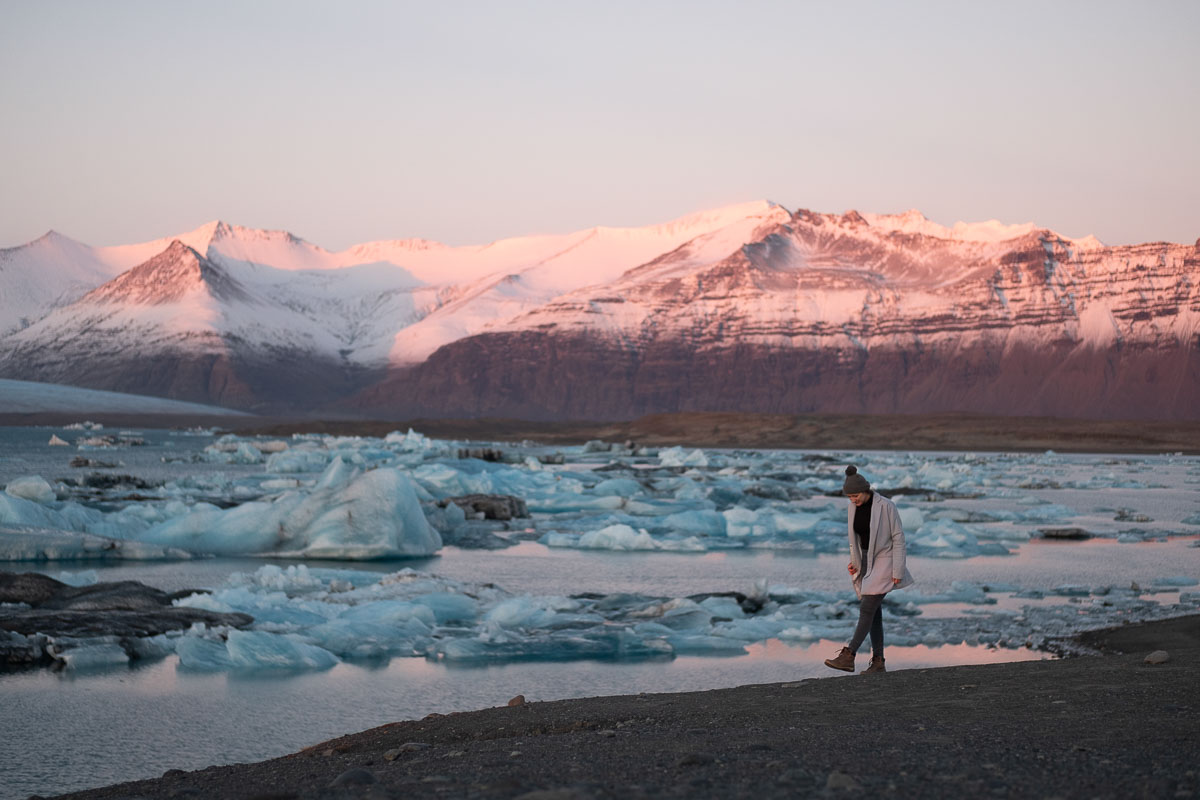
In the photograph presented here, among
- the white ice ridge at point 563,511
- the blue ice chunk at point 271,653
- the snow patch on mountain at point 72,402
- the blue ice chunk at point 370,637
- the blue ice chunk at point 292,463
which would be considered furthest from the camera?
the snow patch on mountain at point 72,402

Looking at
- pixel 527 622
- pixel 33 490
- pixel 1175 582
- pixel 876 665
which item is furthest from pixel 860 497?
pixel 33 490

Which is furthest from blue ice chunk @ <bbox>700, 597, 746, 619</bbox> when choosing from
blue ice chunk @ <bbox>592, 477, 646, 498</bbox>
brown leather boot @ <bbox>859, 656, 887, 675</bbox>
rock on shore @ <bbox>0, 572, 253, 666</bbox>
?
blue ice chunk @ <bbox>592, 477, 646, 498</bbox>

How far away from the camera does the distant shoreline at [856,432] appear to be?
77438mm

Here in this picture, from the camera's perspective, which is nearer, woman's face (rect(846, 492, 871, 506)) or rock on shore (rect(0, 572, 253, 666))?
woman's face (rect(846, 492, 871, 506))

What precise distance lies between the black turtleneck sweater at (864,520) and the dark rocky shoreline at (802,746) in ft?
3.53

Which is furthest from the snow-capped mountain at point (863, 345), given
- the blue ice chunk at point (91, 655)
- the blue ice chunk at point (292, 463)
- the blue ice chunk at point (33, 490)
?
the blue ice chunk at point (91, 655)

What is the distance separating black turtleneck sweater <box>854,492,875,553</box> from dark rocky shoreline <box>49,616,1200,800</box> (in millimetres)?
Answer: 1077

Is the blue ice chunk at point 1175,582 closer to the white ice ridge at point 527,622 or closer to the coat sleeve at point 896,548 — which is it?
the white ice ridge at point 527,622

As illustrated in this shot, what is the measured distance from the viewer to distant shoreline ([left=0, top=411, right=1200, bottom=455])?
254 ft

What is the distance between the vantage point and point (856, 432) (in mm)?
84000

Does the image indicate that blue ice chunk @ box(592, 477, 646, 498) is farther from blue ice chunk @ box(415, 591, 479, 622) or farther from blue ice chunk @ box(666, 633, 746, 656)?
blue ice chunk @ box(666, 633, 746, 656)

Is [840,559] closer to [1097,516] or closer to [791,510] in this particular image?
[791,510]

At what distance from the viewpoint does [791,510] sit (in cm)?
2780

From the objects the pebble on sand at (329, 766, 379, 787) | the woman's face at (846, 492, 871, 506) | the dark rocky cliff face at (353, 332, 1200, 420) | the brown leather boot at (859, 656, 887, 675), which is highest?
the dark rocky cliff face at (353, 332, 1200, 420)
